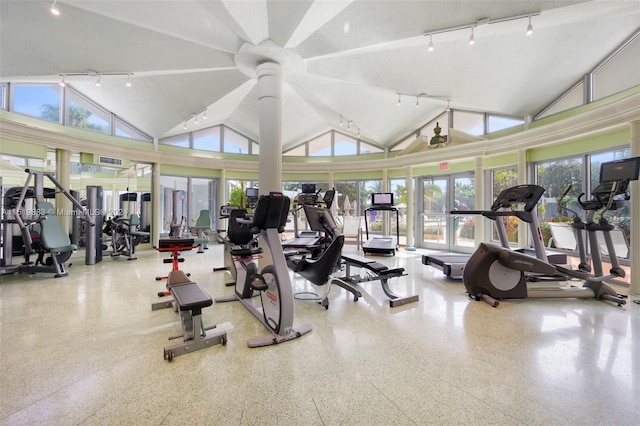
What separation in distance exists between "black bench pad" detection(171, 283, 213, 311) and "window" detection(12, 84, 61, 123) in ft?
21.8

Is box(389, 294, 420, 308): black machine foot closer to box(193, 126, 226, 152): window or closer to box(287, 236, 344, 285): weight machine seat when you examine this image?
box(287, 236, 344, 285): weight machine seat

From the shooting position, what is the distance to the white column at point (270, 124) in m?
4.61

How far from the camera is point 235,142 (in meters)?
9.80

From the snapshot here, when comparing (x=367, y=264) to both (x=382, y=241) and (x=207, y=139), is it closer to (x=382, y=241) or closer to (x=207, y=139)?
(x=382, y=241)

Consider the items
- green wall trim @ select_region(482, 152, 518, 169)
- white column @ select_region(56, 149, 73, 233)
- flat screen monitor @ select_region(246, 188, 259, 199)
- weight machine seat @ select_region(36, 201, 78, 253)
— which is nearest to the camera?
weight machine seat @ select_region(36, 201, 78, 253)

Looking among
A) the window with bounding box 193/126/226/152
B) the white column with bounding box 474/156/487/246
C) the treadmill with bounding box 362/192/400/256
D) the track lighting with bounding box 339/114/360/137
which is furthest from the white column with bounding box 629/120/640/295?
the window with bounding box 193/126/226/152

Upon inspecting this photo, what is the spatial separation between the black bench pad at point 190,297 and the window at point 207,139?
7617 millimetres

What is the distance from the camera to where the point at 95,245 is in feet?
20.4

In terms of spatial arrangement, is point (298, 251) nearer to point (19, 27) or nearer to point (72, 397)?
point (72, 397)

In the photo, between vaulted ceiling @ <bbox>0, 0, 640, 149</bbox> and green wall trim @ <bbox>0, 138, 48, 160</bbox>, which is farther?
green wall trim @ <bbox>0, 138, 48, 160</bbox>

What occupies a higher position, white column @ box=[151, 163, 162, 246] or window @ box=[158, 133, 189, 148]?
window @ box=[158, 133, 189, 148]

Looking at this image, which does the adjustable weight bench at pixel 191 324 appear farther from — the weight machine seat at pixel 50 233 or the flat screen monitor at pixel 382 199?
the flat screen monitor at pixel 382 199

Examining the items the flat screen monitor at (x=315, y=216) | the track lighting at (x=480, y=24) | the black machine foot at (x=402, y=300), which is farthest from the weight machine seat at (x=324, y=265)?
the track lighting at (x=480, y=24)

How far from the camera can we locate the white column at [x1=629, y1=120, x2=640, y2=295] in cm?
379
